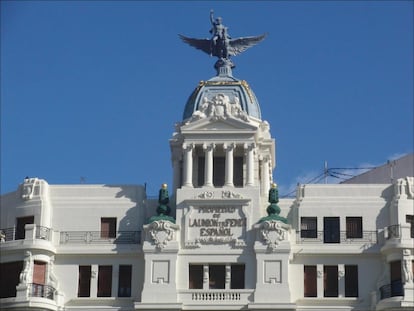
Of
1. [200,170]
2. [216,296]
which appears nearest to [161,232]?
[216,296]

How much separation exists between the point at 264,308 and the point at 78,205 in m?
13.1

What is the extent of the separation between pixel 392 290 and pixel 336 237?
4823 millimetres

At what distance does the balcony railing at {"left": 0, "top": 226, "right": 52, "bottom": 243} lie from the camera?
77.0 meters

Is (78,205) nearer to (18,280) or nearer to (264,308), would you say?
(18,280)

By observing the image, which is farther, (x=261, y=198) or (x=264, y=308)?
(x=261, y=198)

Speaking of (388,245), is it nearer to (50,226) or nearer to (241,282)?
(241,282)

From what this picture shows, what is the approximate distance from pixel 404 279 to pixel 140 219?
1593 centimetres

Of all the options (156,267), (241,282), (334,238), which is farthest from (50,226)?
(334,238)

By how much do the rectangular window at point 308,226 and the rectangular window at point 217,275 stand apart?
16.9ft

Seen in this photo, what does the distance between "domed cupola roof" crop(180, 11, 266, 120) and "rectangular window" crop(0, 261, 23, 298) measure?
14.1 m

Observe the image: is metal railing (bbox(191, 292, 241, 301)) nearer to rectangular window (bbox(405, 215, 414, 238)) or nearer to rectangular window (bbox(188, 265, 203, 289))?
rectangular window (bbox(188, 265, 203, 289))

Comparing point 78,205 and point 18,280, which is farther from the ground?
point 78,205

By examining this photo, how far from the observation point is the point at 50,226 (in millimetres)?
78062

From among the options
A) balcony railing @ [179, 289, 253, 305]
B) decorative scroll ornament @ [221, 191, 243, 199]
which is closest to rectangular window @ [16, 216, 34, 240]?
balcony railing @ [179, 289, 253, 305]
